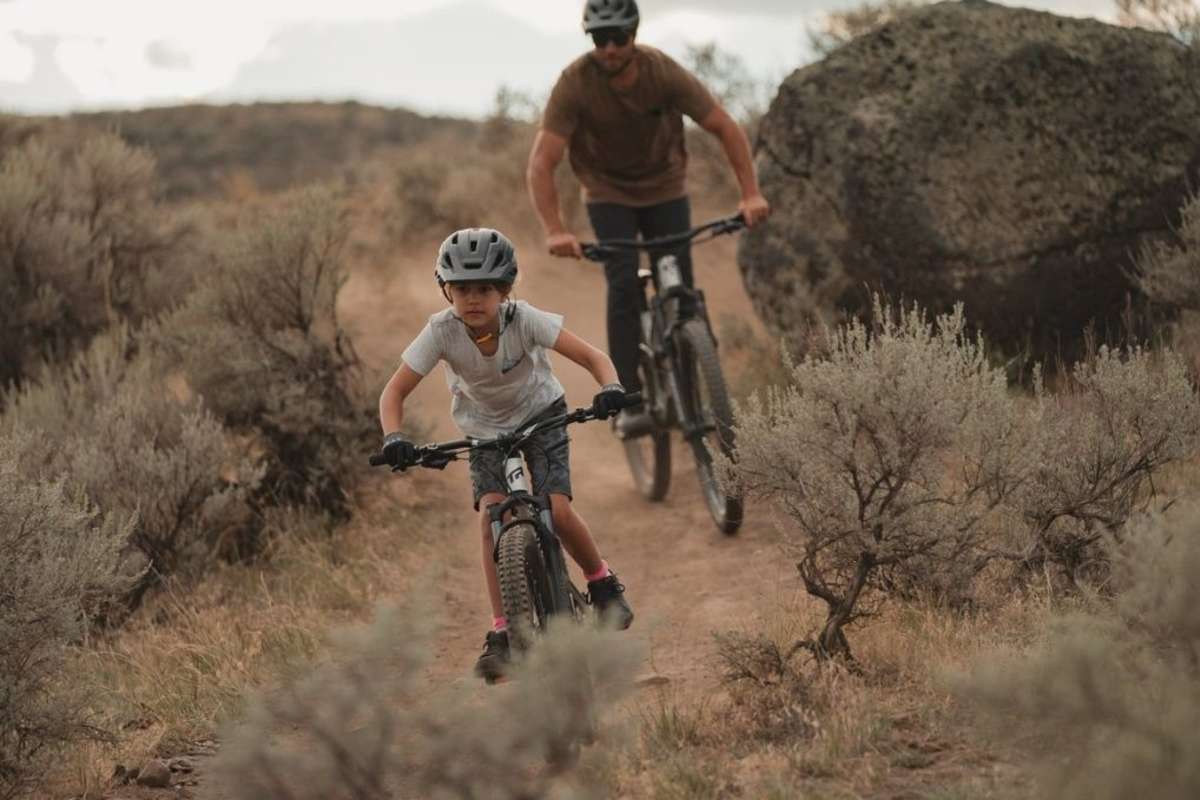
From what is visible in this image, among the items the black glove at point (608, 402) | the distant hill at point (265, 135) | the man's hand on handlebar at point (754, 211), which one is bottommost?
the black glove at point (608, 402)

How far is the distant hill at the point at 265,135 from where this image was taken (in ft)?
115

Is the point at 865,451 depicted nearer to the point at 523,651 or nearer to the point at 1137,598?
the point at 523,651

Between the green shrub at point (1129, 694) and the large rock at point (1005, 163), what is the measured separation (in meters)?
4.72

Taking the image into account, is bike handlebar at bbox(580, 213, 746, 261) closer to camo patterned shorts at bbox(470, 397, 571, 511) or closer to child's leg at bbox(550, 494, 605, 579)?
camo patterned shorts at bbox(470, 397, 571, 511)

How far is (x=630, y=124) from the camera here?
22.0ft

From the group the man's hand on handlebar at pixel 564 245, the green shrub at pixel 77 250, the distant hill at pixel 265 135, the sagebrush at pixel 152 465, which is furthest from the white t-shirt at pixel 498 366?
the distant hill at pixel 265 135

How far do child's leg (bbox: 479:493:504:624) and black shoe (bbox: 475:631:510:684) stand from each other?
14cm

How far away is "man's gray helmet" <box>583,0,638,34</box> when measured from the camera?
6.23 meters

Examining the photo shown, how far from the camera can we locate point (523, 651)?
13.9ft

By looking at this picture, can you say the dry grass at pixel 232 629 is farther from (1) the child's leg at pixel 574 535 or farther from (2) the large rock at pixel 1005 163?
(2) the large rock at pixel 1005 163

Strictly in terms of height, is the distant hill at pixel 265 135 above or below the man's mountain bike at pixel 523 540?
above

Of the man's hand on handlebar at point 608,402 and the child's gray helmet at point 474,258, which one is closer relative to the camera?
the man's hand on handlebar at point 608,402

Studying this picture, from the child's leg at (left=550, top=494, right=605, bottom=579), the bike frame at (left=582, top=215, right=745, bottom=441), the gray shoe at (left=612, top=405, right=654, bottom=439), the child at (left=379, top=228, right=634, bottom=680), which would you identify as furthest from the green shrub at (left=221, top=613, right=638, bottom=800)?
the gray shoe at (left=612, top=405, right=654, bottom=439)

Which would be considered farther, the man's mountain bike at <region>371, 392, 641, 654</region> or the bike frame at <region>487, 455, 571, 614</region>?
the bike frame at <region>487, 455, 571, 614</region>
